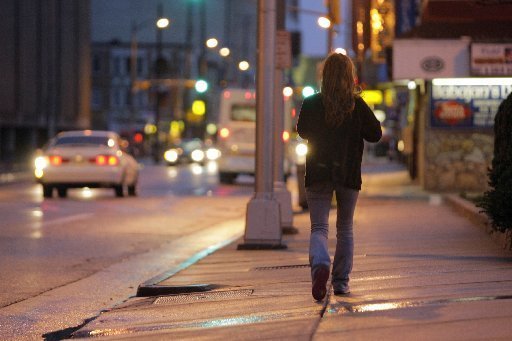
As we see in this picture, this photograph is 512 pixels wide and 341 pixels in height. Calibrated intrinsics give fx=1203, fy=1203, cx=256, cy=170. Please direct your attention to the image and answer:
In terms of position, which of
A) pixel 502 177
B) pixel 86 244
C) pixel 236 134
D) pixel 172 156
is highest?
pixel 502 177

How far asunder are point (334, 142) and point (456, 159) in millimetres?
20001

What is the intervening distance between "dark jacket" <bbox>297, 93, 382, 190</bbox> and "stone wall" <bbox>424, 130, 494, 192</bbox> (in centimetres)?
1952

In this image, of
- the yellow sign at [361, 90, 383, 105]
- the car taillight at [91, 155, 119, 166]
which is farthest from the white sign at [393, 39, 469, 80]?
the yellow sign at [361, 90, 383, 105]

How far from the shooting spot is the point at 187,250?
15.4 meters

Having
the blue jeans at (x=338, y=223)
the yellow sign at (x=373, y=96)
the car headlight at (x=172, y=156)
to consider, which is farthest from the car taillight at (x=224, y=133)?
the blue jeans at (x=338, y=223)

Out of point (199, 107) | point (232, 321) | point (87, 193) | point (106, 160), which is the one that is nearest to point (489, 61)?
point (106, 160)

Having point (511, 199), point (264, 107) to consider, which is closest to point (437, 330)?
point (511, 199)

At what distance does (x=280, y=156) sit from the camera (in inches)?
676

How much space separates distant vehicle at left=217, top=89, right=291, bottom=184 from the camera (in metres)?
37.8

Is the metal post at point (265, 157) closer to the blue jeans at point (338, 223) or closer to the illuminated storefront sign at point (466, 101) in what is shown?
the blue jeans at point (338, 223)

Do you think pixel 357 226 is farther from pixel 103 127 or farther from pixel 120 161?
pixel 103 127

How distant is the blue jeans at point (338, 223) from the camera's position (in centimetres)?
858

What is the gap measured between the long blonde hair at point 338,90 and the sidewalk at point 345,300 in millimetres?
1294

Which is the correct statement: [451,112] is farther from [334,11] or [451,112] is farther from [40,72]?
[40,72]
